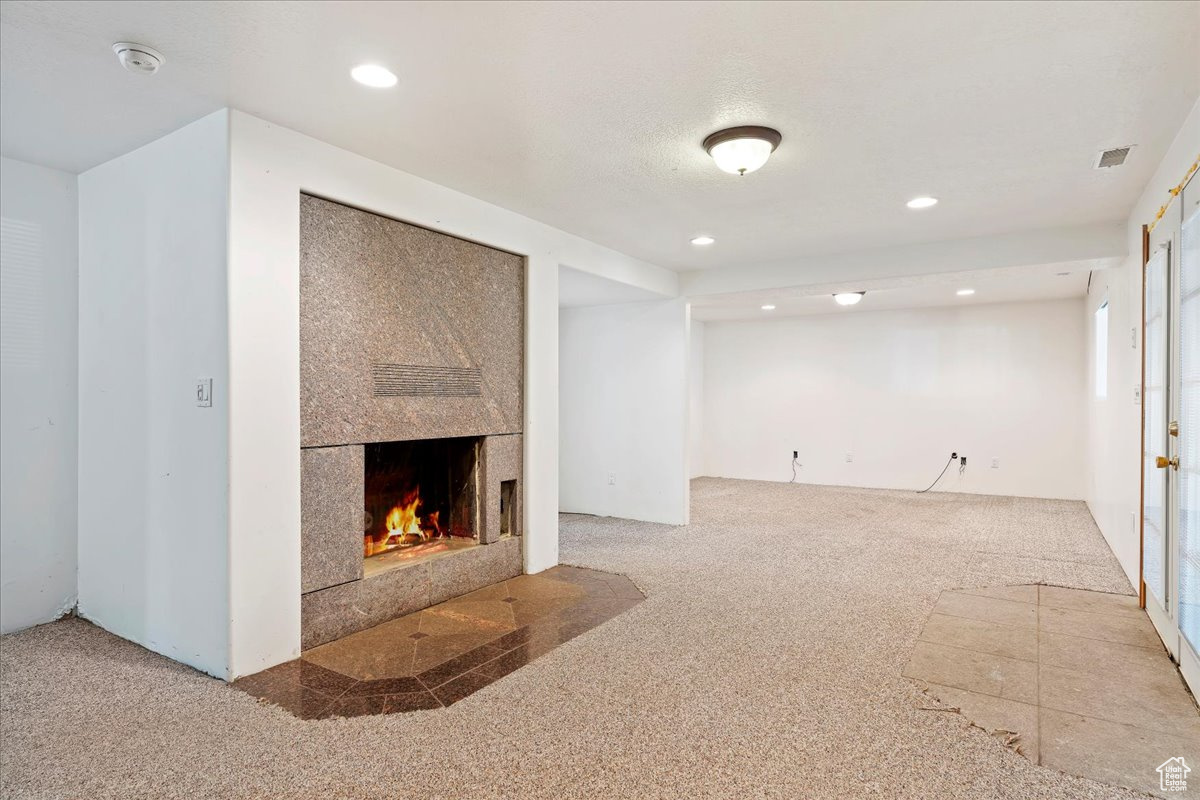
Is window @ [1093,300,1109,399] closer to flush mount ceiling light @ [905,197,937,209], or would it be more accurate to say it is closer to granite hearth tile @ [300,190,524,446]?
flush mount ceiling light @ [905,197,937,209]

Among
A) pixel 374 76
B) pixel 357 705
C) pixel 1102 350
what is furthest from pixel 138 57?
pixel 1102 350

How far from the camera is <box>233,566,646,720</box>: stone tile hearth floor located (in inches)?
96.1

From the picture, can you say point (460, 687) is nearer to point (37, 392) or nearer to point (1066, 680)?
point (1066, 680)

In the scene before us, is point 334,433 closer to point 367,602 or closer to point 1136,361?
point 367,602

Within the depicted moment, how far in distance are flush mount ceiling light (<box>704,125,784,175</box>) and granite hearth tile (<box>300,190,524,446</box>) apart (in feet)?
5.15

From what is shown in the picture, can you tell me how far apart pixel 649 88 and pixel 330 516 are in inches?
89.6

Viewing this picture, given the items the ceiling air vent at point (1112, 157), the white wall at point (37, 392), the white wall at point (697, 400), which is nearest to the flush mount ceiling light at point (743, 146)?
the ceiling air vent at point (1112, 157)

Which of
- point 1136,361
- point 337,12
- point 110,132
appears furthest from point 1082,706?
point 110,132

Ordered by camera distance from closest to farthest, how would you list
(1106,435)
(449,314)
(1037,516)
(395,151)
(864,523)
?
(395,151) → (449,314) → (1106,435) → (864,523) → (1037,516)

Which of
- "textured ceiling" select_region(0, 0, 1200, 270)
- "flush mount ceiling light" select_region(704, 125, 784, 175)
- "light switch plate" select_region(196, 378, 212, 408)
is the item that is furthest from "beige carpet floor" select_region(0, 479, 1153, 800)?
"textured ceiling" select_region(0, 0, 1200, 270)

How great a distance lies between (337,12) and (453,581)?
2.80 m

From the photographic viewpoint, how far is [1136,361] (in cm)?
372

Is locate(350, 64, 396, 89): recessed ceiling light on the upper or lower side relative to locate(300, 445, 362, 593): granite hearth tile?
upper

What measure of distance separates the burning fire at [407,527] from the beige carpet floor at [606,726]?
1137mm
